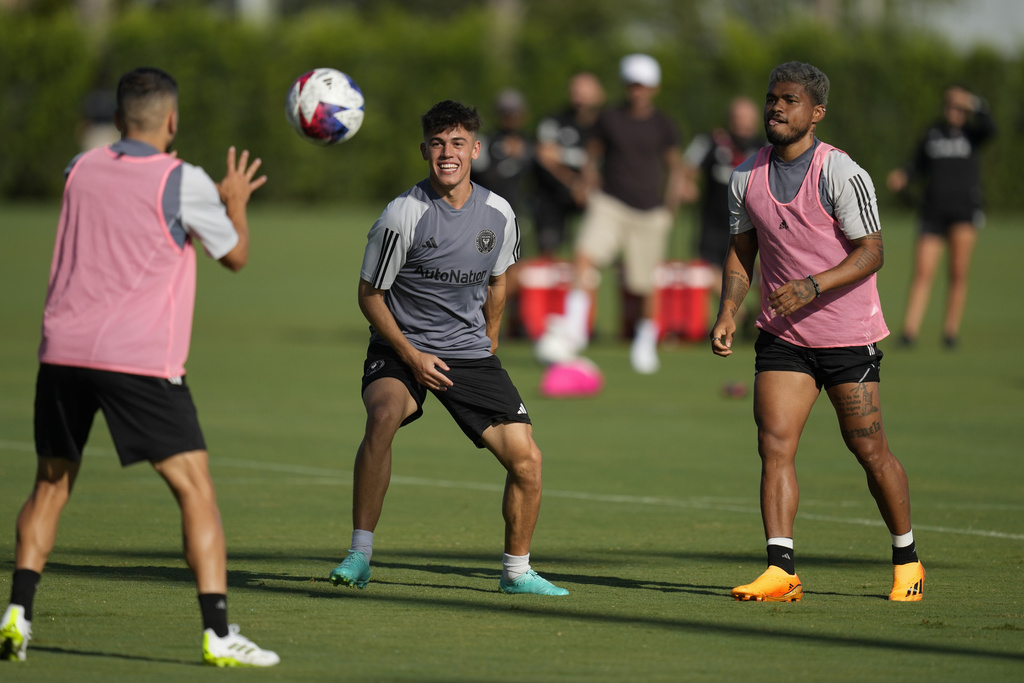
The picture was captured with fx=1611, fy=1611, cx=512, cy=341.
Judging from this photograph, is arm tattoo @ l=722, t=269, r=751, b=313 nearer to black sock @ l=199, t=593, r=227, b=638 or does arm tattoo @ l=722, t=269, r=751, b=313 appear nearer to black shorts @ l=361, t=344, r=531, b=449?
black shorts @ l=361, t=344, r=531, b=449

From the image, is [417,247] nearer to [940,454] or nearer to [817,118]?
[817,118]

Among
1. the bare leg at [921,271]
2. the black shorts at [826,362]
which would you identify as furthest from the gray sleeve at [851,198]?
the bare leg at [921,271]

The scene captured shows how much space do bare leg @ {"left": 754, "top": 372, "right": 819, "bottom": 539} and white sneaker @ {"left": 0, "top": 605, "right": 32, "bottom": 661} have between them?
3194 millimetres

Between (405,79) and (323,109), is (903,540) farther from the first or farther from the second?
(405,79)

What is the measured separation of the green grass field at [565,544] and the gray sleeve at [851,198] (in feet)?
5.42

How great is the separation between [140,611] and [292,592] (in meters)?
0.75

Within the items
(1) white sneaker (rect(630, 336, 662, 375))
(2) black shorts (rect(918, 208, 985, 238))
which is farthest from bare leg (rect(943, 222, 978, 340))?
(1) white sneaker (rect(630, 336, 662, 375))

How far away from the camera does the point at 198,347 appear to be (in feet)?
62.4

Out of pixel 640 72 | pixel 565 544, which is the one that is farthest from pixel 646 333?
pixel 565 544

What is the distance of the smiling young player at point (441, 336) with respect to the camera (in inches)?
280

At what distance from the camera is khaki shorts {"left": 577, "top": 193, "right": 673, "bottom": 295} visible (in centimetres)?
1759

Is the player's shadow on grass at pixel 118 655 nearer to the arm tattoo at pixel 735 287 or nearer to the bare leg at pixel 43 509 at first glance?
the bare leg at pixel 43 509

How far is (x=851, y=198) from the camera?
7.04 m

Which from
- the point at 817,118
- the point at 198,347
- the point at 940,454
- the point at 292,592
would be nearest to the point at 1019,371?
the point at 940,454
